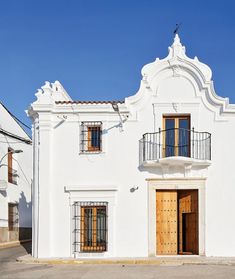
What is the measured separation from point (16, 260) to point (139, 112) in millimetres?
6973

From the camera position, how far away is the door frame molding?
1662 cm

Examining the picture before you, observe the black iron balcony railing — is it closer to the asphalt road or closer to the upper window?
the asphalt road

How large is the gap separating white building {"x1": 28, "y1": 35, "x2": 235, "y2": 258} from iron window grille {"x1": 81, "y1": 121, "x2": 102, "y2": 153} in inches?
1.5

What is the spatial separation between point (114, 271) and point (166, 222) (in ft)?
11.3

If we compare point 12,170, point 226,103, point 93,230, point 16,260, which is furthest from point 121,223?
point 12,170

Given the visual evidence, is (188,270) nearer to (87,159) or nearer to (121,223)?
(121,223)

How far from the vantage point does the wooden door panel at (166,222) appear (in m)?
16.9

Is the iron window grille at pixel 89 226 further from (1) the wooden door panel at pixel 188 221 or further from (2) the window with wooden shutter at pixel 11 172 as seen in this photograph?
(2) the window with wooden shutter at pixel 11 172

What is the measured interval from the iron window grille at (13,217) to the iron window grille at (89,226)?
941 cm

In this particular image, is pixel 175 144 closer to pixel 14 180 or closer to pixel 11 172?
pixel 11 172

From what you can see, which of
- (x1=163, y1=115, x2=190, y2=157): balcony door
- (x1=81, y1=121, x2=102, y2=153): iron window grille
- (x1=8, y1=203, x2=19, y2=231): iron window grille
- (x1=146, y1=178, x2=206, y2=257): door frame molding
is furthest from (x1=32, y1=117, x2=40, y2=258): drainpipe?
(x1=8, y1=203, x2=19, y2=231): iron window grille

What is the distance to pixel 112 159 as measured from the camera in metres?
17.0

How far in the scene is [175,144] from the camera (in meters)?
17.0

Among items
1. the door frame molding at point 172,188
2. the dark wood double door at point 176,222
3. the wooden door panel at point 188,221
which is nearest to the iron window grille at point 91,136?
the door frame molding at point 172,188
